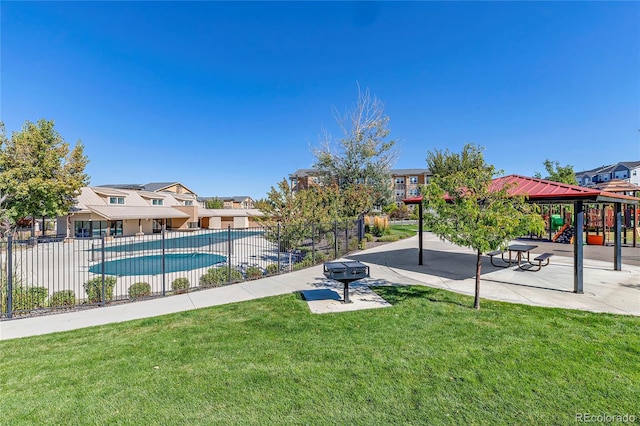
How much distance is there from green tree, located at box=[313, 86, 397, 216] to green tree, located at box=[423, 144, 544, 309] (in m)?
19.3

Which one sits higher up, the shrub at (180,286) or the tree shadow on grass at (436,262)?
the tree shadow on grass at (436,262)

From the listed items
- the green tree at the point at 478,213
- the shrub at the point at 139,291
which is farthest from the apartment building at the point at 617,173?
the shrub at the point at 139,291

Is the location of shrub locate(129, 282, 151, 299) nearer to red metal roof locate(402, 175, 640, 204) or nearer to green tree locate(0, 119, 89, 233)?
red metal roof locate(402, 175, 640, 204)

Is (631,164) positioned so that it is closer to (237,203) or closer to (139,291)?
(237,203)

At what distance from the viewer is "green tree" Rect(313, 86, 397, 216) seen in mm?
25578

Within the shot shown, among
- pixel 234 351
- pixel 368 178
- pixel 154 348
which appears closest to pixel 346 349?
pixel 234 351

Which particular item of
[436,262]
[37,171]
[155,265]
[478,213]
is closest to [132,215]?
[37,171]

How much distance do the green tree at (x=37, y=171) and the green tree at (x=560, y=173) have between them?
4583cm

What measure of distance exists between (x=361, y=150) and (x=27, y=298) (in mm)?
22867

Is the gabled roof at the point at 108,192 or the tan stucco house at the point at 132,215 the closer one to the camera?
the tan stucco house at the point at 132,215

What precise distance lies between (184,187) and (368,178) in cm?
4044

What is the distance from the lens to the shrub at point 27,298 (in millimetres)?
6836

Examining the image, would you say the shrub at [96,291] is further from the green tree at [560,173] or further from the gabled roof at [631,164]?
the gabled roof at [631,164]

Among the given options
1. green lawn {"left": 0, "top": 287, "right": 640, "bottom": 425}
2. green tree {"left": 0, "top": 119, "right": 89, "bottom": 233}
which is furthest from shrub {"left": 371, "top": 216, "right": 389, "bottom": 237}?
green tree {"left": 0, "top": 119, "right": 89, "bottom": 233}
